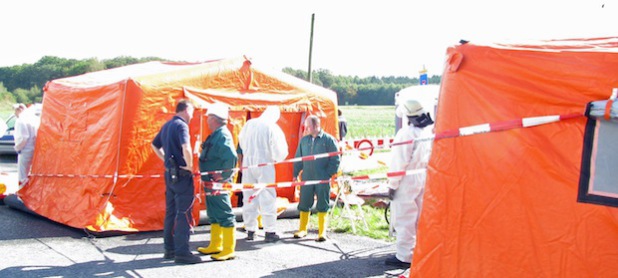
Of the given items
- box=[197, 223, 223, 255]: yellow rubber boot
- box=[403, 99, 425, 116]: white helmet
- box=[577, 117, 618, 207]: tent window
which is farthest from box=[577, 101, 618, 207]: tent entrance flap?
box=[197, 223, 223, 255]: yellow rubber boot

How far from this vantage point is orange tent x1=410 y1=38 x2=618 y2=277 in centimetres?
392

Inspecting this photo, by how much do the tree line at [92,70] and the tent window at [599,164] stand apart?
115 ft

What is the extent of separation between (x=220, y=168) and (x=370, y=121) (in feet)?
109

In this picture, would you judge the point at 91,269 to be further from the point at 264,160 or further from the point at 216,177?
the point at 264,160

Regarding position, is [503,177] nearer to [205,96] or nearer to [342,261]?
[342,261]

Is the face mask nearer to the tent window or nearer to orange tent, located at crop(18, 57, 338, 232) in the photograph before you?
the tent window

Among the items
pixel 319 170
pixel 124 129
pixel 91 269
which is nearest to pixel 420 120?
pixel 319 170

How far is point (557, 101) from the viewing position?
13.2ft

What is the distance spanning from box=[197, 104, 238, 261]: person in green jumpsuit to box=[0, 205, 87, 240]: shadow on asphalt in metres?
2.54

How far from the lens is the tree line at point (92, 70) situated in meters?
40.9

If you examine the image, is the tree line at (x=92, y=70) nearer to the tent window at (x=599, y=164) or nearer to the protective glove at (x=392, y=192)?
the protective glove at (x=392, y=192)

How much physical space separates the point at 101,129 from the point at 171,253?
2.88 m

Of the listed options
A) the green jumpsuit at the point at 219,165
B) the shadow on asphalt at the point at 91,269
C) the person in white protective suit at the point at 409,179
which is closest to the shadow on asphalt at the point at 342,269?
the person in white protective suit at the point at 409,179

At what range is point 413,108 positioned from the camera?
646 cm
